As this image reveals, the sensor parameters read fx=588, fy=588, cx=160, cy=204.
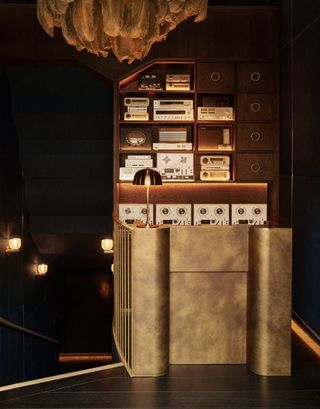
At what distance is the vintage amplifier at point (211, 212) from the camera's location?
18.6 feet

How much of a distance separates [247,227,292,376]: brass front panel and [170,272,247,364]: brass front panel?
0.57 feet

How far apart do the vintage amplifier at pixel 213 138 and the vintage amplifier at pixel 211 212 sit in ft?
1.81

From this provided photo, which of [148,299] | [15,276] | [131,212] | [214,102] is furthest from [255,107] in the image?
[15,276]

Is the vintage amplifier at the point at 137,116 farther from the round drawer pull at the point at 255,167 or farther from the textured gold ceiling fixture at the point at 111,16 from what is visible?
the textured gold ceiling fixture at the point at 111,16

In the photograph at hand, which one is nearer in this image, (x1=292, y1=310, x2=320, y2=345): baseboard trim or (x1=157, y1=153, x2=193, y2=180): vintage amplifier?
(x1=292, y1=310, x2=320, y2=345): baseboard trim

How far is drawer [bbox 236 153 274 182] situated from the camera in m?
5.57

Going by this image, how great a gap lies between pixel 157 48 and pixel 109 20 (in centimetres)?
281

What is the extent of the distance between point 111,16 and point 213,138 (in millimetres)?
3026

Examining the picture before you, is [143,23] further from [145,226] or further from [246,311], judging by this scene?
[246,311]

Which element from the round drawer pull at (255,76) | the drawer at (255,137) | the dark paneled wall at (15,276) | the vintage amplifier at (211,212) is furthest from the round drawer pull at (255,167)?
→ the dark paneled wall at (15,276)

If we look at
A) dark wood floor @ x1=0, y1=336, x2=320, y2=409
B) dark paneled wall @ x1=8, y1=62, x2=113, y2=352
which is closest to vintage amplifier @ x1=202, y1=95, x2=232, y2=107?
dark paneled wall @ x1=8, y1=62, x2=113, y2=352

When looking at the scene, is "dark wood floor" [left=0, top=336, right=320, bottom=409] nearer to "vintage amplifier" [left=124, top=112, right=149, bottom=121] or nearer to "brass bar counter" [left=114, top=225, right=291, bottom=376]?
"brass bar counter" [left=114, top=225, right=291, bottom=376]

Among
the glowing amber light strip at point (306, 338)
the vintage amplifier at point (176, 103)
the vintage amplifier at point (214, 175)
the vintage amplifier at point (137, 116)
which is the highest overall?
the vintage amplifier at point (176, 103)

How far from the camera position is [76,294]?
33.7 feet
